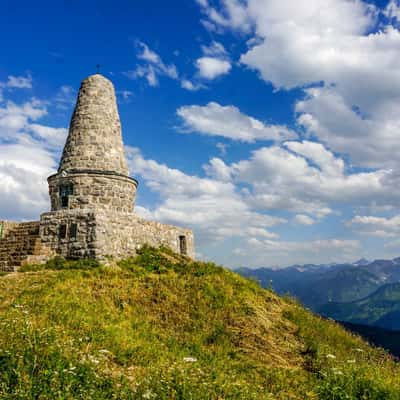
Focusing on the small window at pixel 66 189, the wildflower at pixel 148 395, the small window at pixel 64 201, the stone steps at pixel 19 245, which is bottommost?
the wildflower at pixel 148 395

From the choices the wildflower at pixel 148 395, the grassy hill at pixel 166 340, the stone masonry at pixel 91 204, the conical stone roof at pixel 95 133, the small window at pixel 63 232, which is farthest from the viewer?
the conical stone roof at pixel 95 133

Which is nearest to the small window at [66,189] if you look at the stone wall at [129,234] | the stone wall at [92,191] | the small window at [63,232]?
the stone wall at [92,191]

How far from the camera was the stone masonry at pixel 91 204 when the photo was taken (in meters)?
16.3

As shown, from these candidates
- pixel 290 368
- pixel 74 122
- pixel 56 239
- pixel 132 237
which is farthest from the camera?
pixel 74 122

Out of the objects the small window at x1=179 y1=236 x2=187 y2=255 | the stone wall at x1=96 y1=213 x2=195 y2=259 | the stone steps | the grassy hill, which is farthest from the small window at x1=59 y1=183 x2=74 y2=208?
the small window at x1=179 y1=236 x2=187 y2=255

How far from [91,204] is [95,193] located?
26.9 inches

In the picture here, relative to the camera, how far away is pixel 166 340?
32.0 ft

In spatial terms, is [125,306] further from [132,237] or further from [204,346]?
[132,237]

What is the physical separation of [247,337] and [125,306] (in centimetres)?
410

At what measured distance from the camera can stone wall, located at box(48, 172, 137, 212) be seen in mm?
18031

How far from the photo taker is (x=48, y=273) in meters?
14.2

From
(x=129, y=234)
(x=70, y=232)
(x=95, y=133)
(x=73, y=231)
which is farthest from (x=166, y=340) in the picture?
(x=95, y=133)

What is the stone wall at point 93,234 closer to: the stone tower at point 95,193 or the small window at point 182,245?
the stone tower at point 95,193

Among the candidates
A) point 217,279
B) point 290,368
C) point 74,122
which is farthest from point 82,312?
point 74,122
